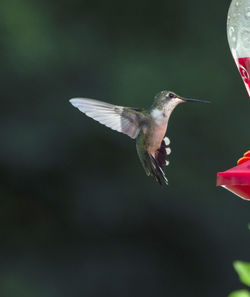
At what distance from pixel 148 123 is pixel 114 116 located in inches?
5.3

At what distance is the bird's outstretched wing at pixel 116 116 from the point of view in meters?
2.54

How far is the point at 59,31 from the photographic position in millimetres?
5934

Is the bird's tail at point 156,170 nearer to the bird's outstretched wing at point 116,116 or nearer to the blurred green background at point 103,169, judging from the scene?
the bird's outstretched wing at point 116,116

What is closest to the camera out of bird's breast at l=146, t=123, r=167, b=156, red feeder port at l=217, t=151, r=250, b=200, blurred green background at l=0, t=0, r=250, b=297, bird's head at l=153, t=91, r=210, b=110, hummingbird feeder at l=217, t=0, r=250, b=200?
red feeder port at l=217, t=151, r=250, b=200

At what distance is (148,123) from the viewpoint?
2699 millimetres

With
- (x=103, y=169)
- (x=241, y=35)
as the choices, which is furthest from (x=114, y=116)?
(x=103, y=169)

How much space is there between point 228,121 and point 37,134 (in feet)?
4.95

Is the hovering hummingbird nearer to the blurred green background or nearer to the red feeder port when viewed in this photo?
the red feeder port

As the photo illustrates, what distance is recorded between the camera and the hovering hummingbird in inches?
101

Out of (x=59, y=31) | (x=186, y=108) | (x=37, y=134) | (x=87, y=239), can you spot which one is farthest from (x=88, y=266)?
(x=59, y=31)

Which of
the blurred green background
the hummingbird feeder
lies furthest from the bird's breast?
the blurred green background

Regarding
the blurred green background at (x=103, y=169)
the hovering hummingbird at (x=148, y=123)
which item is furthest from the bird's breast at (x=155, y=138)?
the blurred green background at (x=103, y=169)

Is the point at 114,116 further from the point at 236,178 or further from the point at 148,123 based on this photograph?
the point at 236,178

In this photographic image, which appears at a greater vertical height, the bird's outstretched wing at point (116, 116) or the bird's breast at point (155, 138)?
the bird's outstretched wing at point (116, 116)
